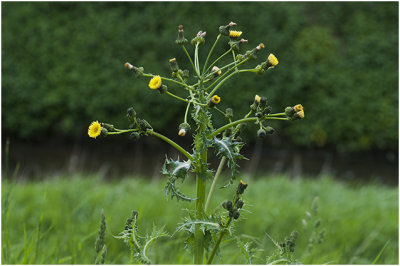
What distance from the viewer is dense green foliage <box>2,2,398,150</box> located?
7723 millimetres

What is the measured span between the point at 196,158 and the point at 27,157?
7314 millimetres

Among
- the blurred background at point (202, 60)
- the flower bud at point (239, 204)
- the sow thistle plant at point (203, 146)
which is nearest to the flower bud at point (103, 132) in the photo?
the sow thistle plant at point (203, 146)

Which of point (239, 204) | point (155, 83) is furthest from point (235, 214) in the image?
point (155, 83)

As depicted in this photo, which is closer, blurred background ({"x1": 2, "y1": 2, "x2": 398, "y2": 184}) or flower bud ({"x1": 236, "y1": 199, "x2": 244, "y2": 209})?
flower bud ({"x1": 236, "y1": 199, "x2": 244, "y2": 209})

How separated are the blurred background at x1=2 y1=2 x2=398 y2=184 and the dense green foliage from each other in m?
0.02

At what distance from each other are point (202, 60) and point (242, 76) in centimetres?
69

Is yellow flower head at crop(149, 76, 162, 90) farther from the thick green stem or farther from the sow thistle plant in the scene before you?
the thick green stem

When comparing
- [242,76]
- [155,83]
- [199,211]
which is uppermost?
[242,76]

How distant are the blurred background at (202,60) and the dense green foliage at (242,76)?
2 centimetres

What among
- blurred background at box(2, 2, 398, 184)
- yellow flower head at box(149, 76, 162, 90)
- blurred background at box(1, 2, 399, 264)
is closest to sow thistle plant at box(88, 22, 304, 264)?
yellow flower head at box(149, 76, 162, 90)

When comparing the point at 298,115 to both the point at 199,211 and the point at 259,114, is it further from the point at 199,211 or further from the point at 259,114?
the point at 199,211

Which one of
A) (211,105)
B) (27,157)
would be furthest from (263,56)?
(211,105)

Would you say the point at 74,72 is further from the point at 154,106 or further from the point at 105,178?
the point at 105,178

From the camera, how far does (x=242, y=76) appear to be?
7.54 meters
